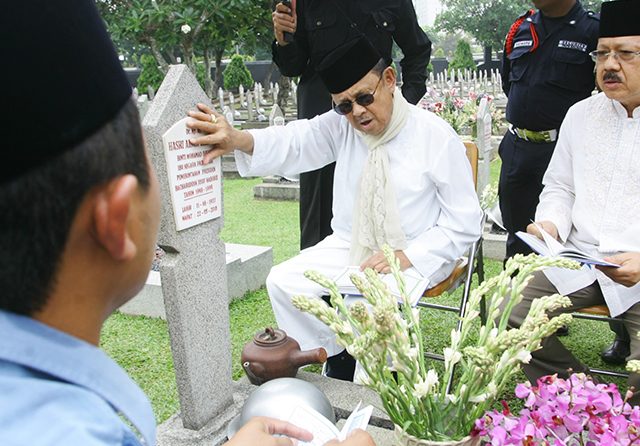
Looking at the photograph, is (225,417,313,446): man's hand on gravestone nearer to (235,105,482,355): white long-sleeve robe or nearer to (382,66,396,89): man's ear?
(235,105,482,355): white long-sleeve robe

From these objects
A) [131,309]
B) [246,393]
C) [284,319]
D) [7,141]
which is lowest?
[131,309]

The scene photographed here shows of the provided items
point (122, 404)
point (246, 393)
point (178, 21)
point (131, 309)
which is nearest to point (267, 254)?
point (131, 309)

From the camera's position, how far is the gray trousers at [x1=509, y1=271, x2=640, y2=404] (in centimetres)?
292

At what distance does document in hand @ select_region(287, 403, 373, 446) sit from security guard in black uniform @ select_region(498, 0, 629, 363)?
7.72 feet

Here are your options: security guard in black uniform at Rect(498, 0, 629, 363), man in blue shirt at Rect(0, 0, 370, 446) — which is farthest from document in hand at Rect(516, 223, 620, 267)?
man in blue shirt at Rect(0, 0, 370, 446)

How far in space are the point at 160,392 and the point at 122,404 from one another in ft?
9.31

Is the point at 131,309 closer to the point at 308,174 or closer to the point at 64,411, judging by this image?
the point at 308,174

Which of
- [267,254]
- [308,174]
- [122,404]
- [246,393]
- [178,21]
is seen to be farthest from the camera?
[178,21]

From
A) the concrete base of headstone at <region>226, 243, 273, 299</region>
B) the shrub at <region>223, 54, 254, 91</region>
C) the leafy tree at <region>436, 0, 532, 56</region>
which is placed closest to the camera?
the concrete base of headstone at <region>226, 243, 273, 299</region>

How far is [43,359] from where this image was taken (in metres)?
0.85

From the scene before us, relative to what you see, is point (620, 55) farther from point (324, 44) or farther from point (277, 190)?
point (277, 190)

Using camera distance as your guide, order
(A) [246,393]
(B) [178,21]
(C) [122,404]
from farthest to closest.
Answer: (B) [178,21], (A) [246,393], (C) [122,404]

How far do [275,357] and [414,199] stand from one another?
1.06 metres

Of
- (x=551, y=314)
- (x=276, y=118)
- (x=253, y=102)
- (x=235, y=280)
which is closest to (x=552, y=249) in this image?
(x=551, y=314)
